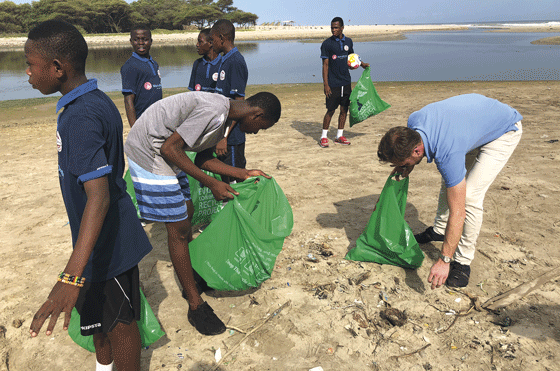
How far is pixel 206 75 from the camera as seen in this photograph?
4027 millimetres

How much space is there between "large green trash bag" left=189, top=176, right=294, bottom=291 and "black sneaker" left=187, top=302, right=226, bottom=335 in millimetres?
168

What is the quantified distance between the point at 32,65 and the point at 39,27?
152mm

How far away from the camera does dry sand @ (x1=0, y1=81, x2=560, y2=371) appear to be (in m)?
2.24

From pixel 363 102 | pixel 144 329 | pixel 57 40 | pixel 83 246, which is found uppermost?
pixel 57 40

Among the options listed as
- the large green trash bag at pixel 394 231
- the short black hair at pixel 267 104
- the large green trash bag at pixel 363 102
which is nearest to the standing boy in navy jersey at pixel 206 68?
the short black hair at pixel 267 104

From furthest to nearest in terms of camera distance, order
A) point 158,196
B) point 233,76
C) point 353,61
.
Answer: point 353,61
point 233,76
point 158,196

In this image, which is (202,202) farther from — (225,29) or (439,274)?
(439,274)

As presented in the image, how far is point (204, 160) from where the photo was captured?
8.40ft

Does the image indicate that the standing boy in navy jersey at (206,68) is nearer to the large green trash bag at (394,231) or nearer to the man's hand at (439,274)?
the large green trash bag at (394,231)

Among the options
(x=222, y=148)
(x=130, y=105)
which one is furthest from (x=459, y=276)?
(x=130, y=105)

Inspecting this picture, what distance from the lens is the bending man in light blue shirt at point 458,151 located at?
230 cm

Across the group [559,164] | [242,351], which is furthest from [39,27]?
[559,164]

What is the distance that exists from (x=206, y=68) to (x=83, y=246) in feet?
9.92

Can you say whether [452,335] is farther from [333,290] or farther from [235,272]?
[235,272]
